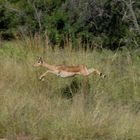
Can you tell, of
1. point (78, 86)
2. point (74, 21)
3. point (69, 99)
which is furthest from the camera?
point (74, 21)

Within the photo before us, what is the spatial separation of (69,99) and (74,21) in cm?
647

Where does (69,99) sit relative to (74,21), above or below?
above

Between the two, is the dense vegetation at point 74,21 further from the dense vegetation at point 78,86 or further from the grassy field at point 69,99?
the grassy field at point 69,99

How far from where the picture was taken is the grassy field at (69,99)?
6.74m

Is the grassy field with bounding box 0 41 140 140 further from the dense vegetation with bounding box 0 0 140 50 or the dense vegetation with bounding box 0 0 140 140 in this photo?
the dense vegetation with bounding box 0 0 140 50

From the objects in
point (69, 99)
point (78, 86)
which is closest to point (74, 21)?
point (78, 86)

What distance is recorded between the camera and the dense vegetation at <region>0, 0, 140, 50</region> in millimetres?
11852

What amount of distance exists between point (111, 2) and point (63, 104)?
15.5ft

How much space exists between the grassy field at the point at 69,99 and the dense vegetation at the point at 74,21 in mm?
1532

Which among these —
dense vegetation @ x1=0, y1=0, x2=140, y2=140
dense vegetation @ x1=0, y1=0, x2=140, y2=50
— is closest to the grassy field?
dense vegetation @ x1=0, y1=0, x2=140, y2=140

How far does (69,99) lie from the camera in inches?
310

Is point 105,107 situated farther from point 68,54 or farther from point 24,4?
point 24,4

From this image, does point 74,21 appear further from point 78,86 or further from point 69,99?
point 69,99

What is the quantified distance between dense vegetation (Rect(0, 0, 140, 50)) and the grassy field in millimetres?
1532
